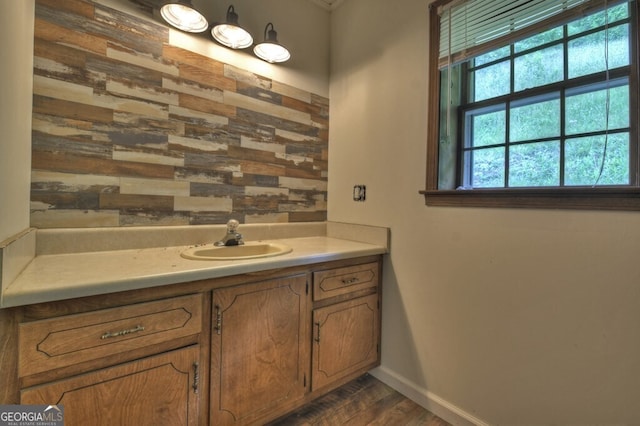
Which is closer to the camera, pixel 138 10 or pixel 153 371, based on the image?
pixel 153 371

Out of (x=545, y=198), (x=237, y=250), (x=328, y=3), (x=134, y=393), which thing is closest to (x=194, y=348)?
(x=134, y=393)

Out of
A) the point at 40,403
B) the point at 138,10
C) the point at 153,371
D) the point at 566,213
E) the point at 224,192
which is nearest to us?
the point at 40,403

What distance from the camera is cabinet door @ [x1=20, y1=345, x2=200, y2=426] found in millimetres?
872

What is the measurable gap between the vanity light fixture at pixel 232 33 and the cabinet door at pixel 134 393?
1634 mm

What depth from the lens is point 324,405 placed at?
1.59 meters

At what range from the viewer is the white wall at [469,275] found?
105 centimetres

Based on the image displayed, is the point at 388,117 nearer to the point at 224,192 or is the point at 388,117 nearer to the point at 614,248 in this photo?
the point at 224,192

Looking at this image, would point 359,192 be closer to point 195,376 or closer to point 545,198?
point 545,198

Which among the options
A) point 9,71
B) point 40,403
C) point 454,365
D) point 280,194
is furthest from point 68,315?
point 454,365

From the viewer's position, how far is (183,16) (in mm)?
1498

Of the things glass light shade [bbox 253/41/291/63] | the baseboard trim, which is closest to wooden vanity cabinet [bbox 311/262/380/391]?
the baseboard trim

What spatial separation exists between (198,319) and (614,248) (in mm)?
1562

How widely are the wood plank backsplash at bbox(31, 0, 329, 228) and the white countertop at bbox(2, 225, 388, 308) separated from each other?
0.75 feet

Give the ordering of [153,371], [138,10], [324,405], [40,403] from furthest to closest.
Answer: [324,405], [138,10], [153,371], [40,403]
